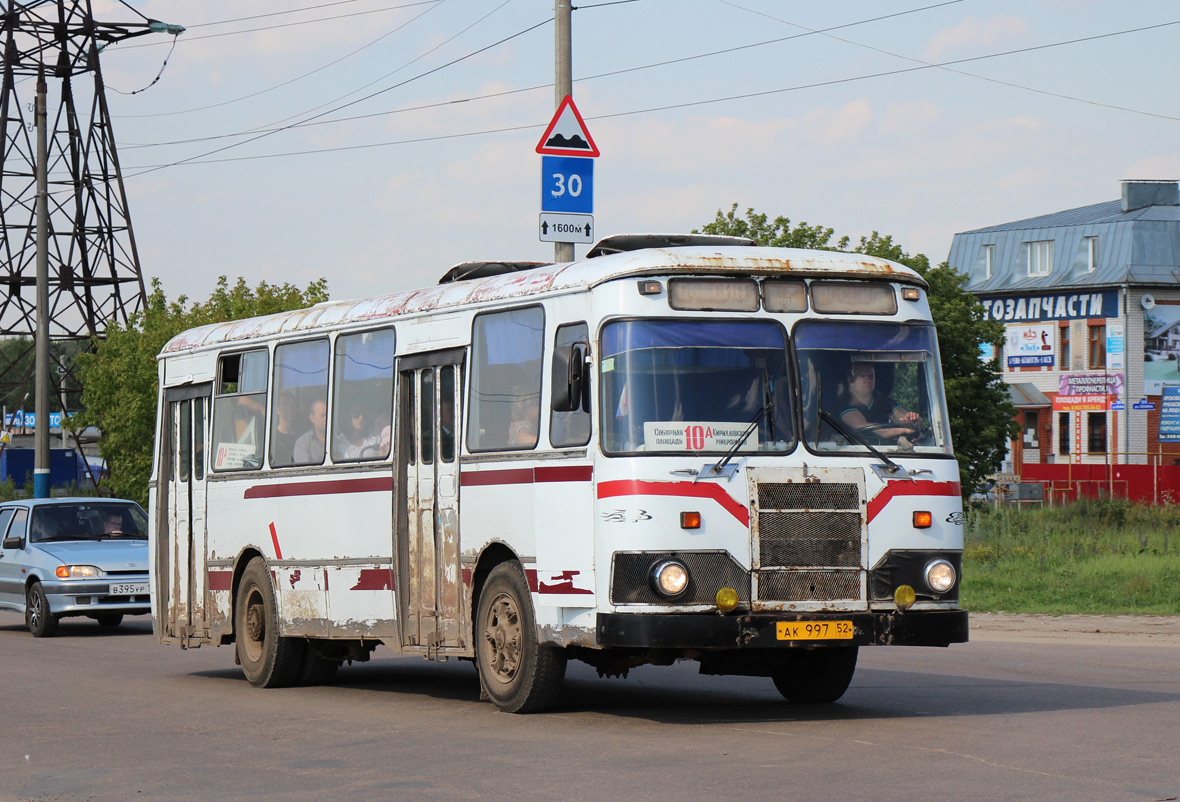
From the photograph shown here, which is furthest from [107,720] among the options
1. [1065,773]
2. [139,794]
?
[1065,773]

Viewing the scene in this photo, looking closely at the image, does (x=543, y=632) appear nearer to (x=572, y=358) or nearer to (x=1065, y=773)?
(x=572, y=358)

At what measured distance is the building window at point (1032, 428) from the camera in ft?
247

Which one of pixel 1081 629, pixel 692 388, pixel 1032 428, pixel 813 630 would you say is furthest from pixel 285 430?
pixel 1032 428

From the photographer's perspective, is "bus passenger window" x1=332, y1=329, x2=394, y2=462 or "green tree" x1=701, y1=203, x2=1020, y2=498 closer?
"bus passenger window" x1=332, y1=329, x2=394, y2=462

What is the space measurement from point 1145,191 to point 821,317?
227ft

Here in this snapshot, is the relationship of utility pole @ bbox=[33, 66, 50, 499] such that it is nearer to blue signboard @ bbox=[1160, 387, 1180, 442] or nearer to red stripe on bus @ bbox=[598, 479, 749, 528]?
red stripe on bus @ bbox=[598, 479, 749, 528]

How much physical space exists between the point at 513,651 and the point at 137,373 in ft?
133

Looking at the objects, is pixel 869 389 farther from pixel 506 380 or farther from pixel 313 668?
pixel 313 668

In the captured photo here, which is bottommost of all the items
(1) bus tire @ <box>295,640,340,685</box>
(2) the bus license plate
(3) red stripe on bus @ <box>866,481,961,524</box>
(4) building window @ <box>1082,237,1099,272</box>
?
(1) bus tire @ <box>295,640,340,685</box>

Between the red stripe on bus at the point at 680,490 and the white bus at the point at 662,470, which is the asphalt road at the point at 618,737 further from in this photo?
the red stripe on bus at the point at 680,490

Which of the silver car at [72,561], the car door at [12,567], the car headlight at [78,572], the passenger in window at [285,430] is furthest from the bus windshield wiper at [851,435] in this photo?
the car door at [12,567]

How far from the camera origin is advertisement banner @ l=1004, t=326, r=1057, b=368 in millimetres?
75750

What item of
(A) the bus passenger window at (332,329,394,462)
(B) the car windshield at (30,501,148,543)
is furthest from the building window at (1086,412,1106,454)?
(A) the bus passenger window at (332,329,394,462)

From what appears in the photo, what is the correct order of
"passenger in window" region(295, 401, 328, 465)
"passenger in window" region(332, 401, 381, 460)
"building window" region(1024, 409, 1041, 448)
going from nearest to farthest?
"passenger in window" region(332, 401, 381, 460)
"passenger in window" region(295, 401, 328, 465)
"building window" region(1024, 409, 1041, 448)
